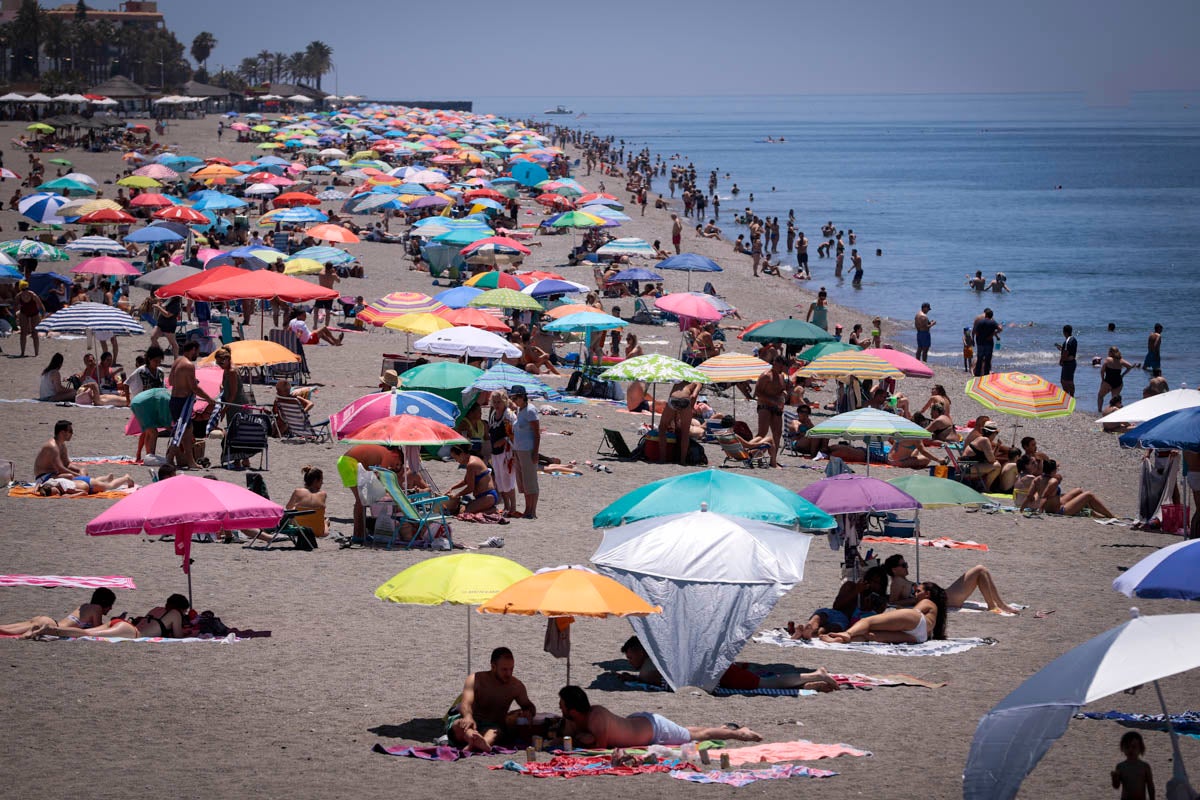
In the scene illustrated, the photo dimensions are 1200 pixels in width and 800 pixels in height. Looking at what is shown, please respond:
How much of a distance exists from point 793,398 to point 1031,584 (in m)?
7.75

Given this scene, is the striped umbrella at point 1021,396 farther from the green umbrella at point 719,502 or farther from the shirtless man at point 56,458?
the shirtless man at point 56,458

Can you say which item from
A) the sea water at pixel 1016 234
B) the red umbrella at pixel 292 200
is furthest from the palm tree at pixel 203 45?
the red umbrella at pixel 292 200

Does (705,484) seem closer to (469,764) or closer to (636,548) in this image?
(636,548)

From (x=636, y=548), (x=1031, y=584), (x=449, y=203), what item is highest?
(x=449, y=203)

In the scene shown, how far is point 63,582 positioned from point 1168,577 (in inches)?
288

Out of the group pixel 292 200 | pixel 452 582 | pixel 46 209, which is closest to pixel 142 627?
pixel 452 582

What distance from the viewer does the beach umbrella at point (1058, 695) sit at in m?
5.05

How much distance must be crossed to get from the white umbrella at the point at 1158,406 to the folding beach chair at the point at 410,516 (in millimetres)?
6778

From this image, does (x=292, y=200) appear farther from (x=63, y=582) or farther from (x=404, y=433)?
(x=63, y=582)

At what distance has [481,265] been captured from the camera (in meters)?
30.3

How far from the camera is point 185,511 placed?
8.36m

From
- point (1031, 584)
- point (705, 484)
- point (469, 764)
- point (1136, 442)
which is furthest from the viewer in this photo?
point (1136, 442)

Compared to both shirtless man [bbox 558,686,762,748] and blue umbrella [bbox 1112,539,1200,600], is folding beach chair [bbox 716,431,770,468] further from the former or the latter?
shirtless man [bbox 558,686,762,748]

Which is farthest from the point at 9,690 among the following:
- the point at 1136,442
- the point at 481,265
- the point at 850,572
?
the point at 481,265
